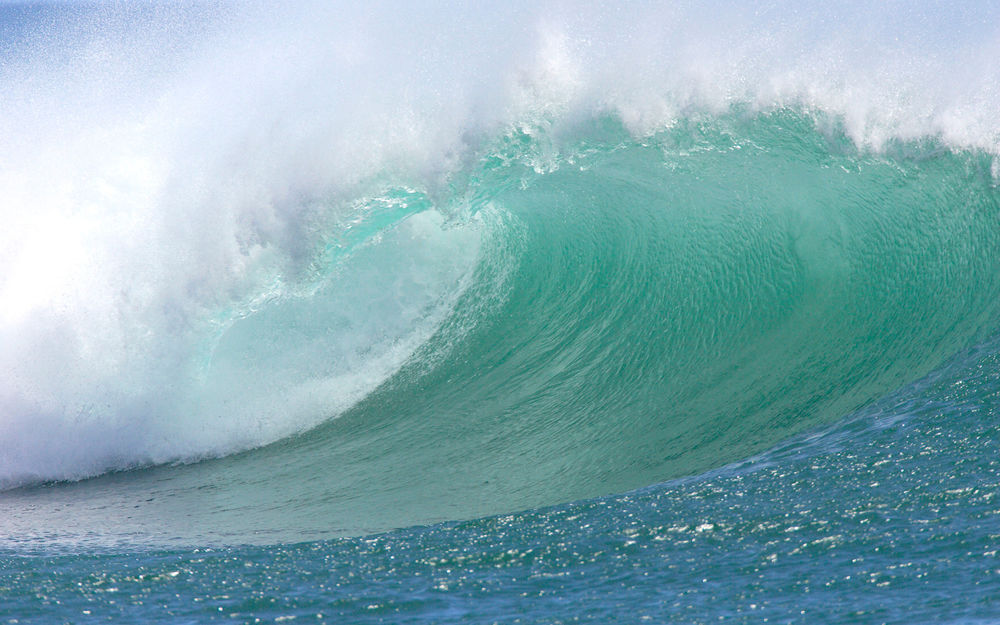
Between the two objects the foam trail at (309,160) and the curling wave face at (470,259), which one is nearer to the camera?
the curling wave face at (470,259)

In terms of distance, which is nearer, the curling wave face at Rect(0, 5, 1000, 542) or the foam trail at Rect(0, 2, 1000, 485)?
the curling wave face at Rect(0, 5, 1000, 542)

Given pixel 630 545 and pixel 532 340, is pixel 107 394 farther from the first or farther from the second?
pixel 630 545

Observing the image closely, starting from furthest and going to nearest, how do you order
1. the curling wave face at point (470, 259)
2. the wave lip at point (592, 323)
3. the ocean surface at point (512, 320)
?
the curling wave face at point (470, 259) → the wave lip at point (592, 323) → the ocean surface at point (512, 320)

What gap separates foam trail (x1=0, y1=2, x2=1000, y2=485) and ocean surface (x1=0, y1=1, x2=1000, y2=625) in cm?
3

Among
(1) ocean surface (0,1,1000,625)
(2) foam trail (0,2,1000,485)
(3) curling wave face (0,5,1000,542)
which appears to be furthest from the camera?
(2) foam trail (0,2,1000,485)

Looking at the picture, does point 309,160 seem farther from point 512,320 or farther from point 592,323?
point 592,323

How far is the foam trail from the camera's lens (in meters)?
7.72

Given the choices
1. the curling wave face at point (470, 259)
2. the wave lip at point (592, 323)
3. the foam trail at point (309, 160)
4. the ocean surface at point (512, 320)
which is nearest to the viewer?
the ocean surface at point (512, 320)

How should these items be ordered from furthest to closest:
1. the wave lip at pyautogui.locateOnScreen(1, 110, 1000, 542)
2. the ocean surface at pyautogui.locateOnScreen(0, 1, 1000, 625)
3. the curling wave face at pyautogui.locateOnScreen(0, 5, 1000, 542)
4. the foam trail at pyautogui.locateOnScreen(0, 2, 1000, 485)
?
1. the foam trail at pyautogui.locateOnScreen(0, 2, 1000, 485)
2. the curling wave face at pyautogui.locateOnScreen(0, 5, 1000, 542)
3. the wave lip at pyautogui.locateOnScreen(1, 110, 1000, 542)
4. the ocean surface at pyautogui.locateOnScreen(0, 1, 1000, 625)

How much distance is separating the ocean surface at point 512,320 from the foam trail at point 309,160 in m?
0.03

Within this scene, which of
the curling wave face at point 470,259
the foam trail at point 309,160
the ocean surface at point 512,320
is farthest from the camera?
the foam trail at point 309,160

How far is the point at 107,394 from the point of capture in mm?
7586

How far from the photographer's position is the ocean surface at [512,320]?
14.4ft

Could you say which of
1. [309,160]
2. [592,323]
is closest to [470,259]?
[592,323]
